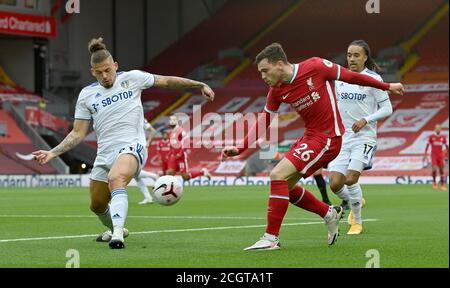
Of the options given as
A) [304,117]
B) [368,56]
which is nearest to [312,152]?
[304,117]

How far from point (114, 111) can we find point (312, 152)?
2.36m

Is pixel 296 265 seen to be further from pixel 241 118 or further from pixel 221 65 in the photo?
pixel 221 65

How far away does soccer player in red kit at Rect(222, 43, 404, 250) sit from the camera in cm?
1007

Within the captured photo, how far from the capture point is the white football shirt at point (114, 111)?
1101 centimetres

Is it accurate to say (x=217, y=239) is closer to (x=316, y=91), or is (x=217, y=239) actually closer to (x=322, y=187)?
(x=316, y=91)

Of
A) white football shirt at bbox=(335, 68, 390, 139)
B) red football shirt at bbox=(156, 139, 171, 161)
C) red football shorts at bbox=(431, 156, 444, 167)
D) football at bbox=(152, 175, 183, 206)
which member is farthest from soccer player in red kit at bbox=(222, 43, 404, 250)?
red football shorts at bbox=(431, 156, 444, 167)

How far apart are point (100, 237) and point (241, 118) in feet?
128

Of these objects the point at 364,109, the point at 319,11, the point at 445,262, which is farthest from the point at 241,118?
the point at 445,262

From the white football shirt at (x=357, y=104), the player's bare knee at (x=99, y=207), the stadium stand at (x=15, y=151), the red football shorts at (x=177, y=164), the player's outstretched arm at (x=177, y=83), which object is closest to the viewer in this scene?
the player's outstretched arm at (x=177, y=83)

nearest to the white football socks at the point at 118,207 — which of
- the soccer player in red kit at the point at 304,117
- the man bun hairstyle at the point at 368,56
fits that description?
the soccer player in red kit at the point at 304,117

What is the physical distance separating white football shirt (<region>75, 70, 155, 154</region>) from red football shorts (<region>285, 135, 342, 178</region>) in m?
1.91

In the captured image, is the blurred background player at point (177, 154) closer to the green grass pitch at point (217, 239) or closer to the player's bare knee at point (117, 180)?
the green grass pitch at point (217, 239)

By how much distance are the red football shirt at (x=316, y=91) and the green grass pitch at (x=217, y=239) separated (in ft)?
4.57

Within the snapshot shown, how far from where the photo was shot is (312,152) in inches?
408
